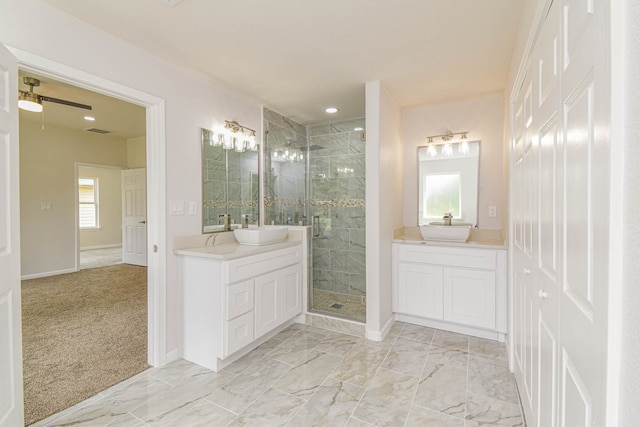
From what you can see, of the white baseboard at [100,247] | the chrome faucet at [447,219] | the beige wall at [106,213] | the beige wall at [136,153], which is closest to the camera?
the chrome faucet at [447,219]

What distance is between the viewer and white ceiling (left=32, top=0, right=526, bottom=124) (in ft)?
5.88

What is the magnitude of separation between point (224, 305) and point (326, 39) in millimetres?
2129

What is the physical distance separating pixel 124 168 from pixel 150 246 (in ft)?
16.3

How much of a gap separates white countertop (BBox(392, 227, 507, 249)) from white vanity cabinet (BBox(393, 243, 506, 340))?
0.04 metres

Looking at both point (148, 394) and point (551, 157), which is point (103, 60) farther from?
Result: point (551, 157)

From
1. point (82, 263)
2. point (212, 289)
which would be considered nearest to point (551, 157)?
point (212, 289)

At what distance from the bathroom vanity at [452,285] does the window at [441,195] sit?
460 millimetres

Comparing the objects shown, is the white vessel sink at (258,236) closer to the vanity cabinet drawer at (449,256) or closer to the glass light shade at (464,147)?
the vanity cabinet drawer at (449,256)

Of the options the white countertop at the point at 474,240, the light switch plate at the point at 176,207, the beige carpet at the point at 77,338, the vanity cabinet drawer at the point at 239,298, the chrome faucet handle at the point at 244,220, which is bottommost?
the beige carpet at the point at 77,338

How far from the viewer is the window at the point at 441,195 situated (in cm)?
335

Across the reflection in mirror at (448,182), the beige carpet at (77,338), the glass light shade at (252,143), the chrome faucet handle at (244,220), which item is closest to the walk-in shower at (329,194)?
the glass light shade at (252,143)

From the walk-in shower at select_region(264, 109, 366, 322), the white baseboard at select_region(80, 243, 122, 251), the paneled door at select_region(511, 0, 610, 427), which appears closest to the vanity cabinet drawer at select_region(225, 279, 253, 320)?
the walk-in shower at select_region(264, 109, 366, 322)

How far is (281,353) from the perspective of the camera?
8.49ft

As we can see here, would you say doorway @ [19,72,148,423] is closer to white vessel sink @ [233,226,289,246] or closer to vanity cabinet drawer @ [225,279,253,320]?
vanity cabinet drawer @ [225,279,253,320]
